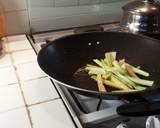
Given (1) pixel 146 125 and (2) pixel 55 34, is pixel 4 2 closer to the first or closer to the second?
(2) pixel 55 34

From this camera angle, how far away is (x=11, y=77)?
2.24 feet

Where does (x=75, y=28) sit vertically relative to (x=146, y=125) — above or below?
above

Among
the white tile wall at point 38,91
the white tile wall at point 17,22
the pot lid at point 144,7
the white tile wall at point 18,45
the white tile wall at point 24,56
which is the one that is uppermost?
the pot lid at point 144,7

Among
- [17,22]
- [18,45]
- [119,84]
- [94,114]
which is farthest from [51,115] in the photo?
[17,22]

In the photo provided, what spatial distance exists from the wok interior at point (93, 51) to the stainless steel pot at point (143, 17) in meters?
0.06

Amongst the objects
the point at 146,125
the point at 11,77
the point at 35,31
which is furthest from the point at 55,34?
the point at 146,125

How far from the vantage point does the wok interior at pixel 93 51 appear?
695 millimetres

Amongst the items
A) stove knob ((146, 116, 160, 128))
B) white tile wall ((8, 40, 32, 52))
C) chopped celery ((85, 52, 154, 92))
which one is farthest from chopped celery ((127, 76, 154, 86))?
white tile wall ((8, 40, 32, 52))

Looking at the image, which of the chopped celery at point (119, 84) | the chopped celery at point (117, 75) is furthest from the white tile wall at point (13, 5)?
the chopped celery at point (119, 84)

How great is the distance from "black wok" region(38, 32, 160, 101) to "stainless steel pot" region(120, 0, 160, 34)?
56 mm

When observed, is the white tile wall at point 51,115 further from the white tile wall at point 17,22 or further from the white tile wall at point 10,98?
the white tile wall at point 17,22

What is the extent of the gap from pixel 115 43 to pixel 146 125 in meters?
0.38

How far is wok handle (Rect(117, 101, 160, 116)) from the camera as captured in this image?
45cm

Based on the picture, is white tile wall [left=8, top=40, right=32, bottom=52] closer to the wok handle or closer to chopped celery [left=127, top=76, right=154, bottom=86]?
chopped celery [left=127, top=76, right=154, bottom=86]
